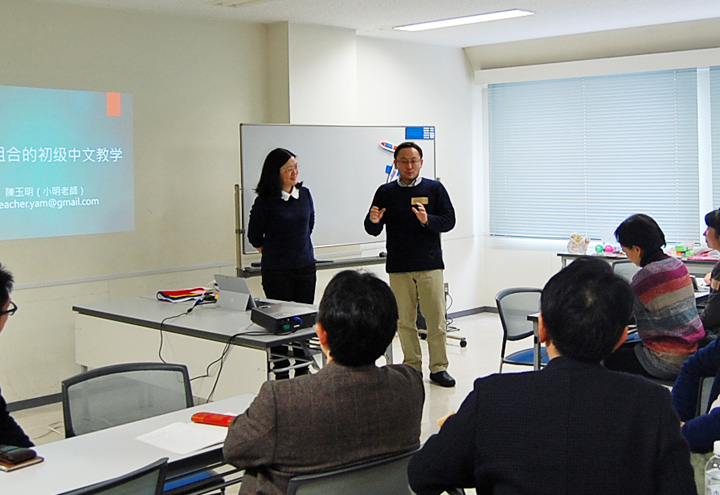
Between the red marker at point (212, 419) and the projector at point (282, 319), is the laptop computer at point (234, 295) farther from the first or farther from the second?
the red marker at point (212, 419)

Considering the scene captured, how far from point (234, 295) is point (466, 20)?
3.25m

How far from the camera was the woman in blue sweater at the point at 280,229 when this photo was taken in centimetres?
494

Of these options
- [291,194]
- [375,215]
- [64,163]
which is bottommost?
[375,215]

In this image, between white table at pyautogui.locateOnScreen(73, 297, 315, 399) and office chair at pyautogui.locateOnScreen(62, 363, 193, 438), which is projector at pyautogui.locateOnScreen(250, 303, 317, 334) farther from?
office chair at pyautogui.locateOnScreen(62, 363, 193, 438)

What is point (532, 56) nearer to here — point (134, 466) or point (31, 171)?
point (31, 171)

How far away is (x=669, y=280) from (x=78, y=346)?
350cm

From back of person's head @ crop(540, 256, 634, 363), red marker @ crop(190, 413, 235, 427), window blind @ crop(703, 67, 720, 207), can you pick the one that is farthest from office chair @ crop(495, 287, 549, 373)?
back of person's head @ crop(540, 256, 634, 363)

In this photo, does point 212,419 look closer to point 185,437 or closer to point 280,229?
point 185,437

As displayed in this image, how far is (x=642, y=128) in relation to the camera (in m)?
7.36

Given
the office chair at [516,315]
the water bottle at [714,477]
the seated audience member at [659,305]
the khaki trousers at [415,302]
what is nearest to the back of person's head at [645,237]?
the seated audience member at [659,305]

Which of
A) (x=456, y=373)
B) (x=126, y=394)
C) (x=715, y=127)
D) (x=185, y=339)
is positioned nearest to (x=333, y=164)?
(x=456, y=373)

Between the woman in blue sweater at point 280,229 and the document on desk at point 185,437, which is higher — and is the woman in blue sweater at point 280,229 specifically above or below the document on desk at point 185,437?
above

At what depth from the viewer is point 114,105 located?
5.64 m

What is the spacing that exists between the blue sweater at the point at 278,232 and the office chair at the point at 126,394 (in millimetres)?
2050
